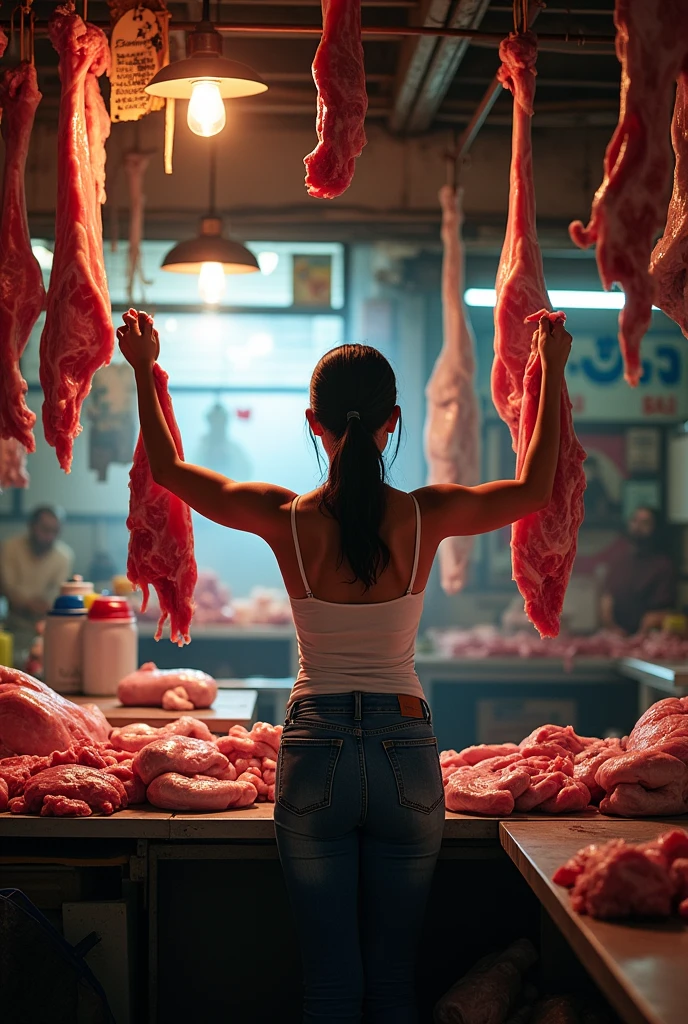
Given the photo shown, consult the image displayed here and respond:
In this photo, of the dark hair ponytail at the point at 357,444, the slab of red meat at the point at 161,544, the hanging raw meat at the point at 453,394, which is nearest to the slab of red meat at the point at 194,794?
the slab of red meat at the point at 161,544

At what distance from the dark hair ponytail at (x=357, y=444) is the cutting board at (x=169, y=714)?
5.85 ft

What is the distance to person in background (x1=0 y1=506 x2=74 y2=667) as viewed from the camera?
8.50 m

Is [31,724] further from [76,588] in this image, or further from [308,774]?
[76,588]

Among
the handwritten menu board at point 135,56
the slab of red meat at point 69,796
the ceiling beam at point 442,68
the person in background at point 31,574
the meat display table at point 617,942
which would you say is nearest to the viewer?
the meat display table at point 617,942

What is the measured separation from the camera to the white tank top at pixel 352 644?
283cm

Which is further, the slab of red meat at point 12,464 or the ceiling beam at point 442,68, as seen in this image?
the slab of red meat at point 12,464

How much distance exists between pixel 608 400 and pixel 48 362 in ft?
20.9

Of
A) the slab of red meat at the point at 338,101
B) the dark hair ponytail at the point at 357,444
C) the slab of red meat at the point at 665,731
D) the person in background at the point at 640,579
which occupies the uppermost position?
the slab of red meat at the point at 338,101

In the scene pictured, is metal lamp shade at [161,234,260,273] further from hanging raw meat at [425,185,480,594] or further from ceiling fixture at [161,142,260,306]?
hanging raw meat at [425,185,480,594]

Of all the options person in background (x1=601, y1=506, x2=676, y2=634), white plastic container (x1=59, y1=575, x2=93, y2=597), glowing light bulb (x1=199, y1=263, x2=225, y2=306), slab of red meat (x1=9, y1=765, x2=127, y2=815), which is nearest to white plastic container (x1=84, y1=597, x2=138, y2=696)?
white plastic container (x1=59, y1=575, x2=93, y2=597)

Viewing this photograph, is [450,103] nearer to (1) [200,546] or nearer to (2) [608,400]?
(2) [608,400]

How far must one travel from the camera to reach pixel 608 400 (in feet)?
30.7

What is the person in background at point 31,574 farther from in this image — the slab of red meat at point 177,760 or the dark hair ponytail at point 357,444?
the dark hair ponytail at point 357,444

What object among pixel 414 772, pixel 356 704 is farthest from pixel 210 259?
pixel 414 772
